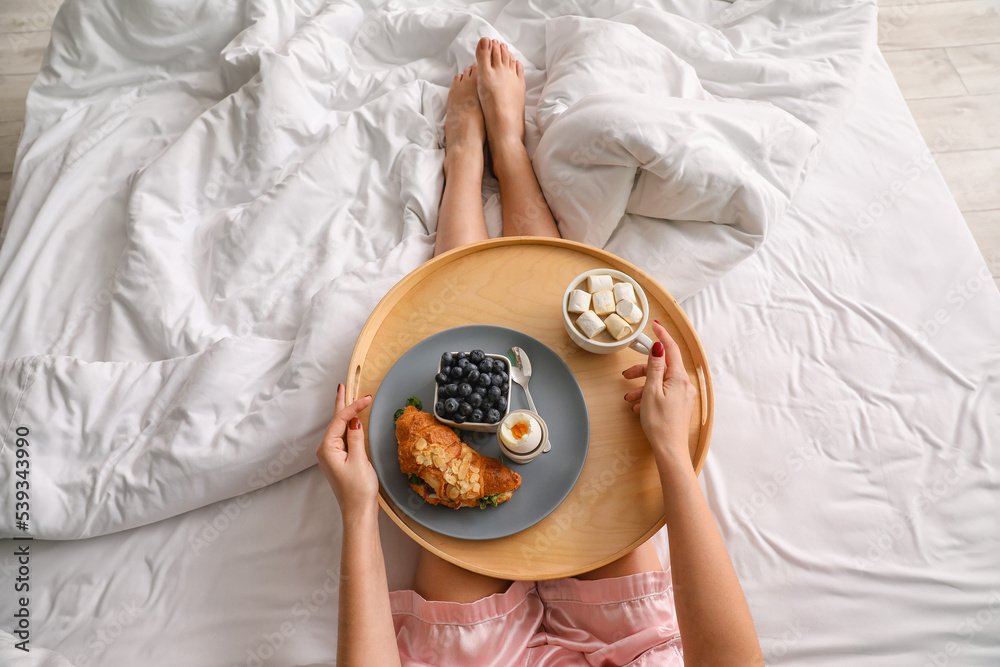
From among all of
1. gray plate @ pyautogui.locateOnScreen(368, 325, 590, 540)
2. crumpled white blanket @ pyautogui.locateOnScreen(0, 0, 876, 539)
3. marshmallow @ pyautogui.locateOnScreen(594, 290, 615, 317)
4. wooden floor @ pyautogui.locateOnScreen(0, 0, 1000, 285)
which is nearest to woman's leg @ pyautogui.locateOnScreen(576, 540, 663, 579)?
gray plate @ pyautogui.locateOnScreen(368, 325, 590, 540)

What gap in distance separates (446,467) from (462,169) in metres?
0.73

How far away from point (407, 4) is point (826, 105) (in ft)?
3.65

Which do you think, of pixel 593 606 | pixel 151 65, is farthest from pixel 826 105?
pixel 151 65

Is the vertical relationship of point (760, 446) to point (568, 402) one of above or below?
below

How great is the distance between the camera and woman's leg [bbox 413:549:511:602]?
906 mm

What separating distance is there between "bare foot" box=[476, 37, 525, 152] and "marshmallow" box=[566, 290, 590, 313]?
0.52 meters

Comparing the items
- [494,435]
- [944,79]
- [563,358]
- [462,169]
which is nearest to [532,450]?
[494,435]

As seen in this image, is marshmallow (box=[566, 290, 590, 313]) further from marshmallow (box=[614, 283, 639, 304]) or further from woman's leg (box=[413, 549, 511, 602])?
woman's leg (box=[413, 549, 511, 602])

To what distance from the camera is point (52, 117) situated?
4.54 ft

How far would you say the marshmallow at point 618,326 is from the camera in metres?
0.94

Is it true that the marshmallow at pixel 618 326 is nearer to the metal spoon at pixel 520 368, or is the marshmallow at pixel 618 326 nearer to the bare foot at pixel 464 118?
the metal spoon at pixel 520 368

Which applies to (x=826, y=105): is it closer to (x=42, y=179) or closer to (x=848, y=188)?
(x=848, y=188)

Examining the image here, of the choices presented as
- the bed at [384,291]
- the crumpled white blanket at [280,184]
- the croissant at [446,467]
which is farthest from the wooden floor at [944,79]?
the croissant at [446,467]

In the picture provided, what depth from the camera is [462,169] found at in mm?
1267
